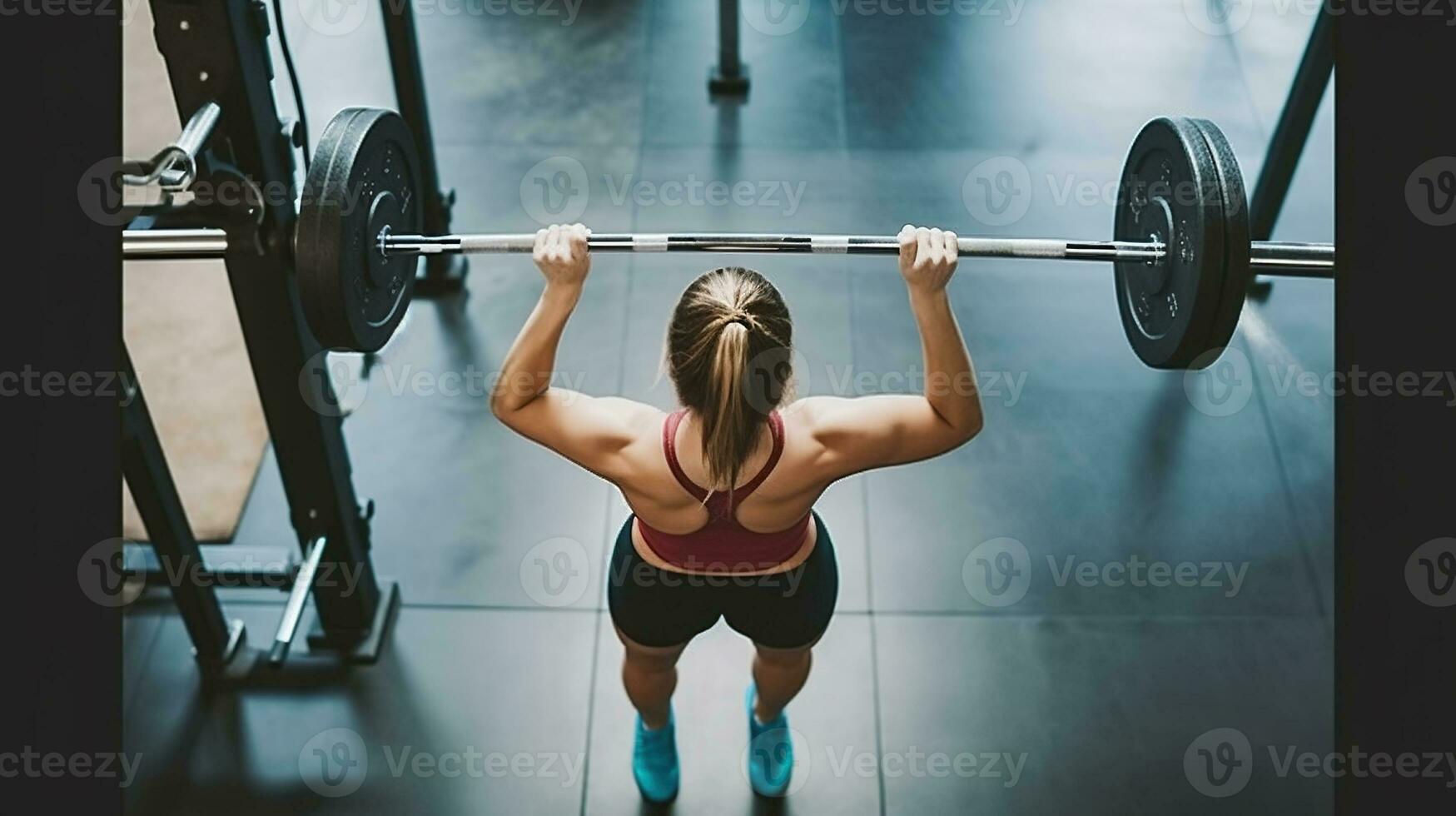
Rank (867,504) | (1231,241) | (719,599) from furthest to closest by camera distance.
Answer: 1. (867,504)
2. (719,599)
3. (1231,241)

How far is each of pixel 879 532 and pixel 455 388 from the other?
3.84ft

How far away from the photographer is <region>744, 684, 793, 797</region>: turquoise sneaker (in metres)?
2.92

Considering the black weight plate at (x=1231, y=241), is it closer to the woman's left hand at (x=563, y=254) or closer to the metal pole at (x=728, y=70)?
the woman's left hand at (x=563, y=254)

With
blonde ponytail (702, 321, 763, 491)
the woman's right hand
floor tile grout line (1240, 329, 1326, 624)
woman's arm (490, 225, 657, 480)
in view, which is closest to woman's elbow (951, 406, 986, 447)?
the woman's right hand

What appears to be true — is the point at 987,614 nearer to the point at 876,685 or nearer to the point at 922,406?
the point at 876,685

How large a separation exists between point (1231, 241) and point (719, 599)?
97 cm

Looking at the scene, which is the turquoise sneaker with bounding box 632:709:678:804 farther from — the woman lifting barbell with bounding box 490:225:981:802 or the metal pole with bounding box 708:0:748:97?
the metal pole with bounding box 708:0:748:97

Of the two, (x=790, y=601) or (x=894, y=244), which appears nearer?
(x=894, y=244)

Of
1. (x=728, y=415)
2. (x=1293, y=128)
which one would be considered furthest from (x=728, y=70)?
(x=728, y=415)

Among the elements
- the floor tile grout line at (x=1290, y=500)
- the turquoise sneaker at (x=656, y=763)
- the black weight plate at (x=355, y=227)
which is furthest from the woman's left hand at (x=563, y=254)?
the floor tile grout line at (x=1290, y=500)

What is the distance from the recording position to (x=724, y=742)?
3039 millimetres

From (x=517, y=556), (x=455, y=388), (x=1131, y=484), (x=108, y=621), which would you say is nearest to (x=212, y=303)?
(x=455, y=388)

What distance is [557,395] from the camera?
2.26 metres

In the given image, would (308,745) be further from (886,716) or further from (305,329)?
(886,716)
